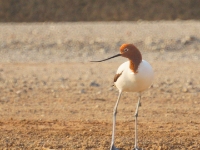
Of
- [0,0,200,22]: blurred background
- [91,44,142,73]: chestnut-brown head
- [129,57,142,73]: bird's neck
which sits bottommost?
[129,57,142,73]: bird's neck

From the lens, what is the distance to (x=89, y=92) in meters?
11.5

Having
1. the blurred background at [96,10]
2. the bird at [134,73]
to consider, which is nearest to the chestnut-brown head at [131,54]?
the bird at [134,73]

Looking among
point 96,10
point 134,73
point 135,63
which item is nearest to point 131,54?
point 135,63

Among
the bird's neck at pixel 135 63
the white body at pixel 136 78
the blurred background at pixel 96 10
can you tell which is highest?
the blurred background at pixel 96 10

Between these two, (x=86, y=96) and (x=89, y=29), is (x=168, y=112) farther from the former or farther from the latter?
(x=89, y=29)

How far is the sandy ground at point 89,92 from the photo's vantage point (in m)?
8.02

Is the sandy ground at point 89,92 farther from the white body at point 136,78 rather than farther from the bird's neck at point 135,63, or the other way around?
the bird's neck at point 135,63

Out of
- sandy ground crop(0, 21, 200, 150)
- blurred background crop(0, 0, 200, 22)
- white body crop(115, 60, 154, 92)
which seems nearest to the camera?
white body crop(115, 60, 154, 92)

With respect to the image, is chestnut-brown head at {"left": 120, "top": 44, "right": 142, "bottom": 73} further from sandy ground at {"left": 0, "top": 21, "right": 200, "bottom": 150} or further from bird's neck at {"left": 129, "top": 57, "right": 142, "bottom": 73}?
sandy ground at {"left": 0, "top": 21, "right": 200, "bottom": 150}

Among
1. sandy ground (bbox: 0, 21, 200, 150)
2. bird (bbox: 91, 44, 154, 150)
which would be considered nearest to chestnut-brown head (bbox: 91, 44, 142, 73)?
bird (bbox: 91, 44, 154, 150)

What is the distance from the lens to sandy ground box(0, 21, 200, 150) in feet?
26.3

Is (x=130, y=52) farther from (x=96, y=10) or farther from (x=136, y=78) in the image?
(x=96, y=10)

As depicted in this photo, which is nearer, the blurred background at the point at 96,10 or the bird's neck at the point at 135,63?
the bird's neck at the point at 135,63

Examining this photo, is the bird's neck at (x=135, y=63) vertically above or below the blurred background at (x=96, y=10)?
below
